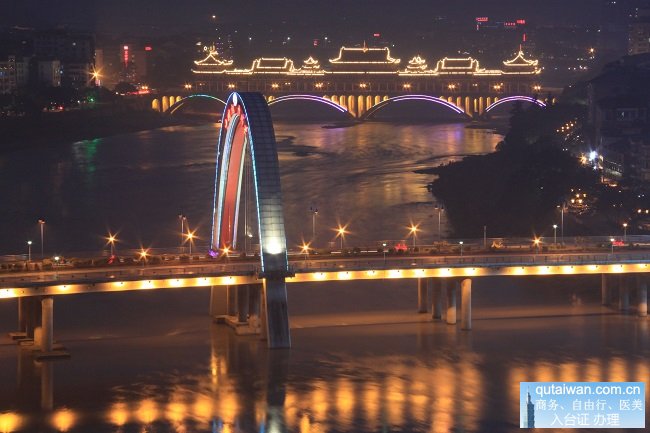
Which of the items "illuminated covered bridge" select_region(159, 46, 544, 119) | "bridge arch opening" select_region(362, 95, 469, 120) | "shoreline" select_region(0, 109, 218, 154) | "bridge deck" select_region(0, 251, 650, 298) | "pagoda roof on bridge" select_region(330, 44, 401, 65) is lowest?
"bridge deck" select_region(0, 251, 650, 298)

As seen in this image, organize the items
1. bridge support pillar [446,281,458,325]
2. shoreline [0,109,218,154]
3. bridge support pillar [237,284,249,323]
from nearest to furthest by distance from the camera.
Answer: bridge support pillar [237,284,249,323], bridge support pillar [446,281,458,325], shoreline [0,109,218,154]

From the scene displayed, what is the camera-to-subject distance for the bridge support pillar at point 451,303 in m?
27.0

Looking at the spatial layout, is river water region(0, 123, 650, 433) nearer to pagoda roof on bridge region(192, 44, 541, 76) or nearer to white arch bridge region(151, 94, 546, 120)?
white arch bridge region(151, 94, 546, 120)

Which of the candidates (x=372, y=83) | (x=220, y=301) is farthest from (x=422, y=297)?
(x=372, y=83)

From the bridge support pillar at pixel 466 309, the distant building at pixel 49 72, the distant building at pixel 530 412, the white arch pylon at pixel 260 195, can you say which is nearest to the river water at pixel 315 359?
the bridge support pillar at pixel 466 309

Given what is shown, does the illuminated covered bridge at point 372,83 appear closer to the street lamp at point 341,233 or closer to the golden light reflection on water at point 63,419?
the street lamp at point 341,233

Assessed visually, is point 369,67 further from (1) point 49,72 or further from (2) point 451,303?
(2) point 451,303

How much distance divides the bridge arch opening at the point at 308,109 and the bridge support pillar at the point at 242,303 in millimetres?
62680

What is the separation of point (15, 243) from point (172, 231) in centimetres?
423

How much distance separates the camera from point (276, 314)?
25.0 m

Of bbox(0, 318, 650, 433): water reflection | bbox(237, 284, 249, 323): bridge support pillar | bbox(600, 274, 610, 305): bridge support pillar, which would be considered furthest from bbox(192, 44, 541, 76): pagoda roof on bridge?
bbox(0, 318, 650, 433): water reflection

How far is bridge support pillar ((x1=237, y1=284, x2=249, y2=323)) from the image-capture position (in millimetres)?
26062

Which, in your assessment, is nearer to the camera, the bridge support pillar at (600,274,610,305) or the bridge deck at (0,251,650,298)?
the bridge deck at (0,251,650,298)

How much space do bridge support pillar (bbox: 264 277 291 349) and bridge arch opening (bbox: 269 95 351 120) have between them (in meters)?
63.5
